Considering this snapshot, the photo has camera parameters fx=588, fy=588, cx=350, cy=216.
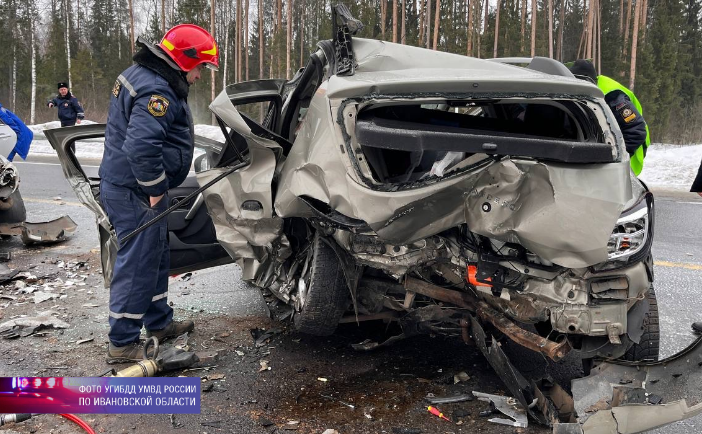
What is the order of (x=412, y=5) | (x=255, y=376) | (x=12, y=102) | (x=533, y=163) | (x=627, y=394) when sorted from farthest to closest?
(x=12, y=102) < (x=412, y=5) < (x=255, y=376) < (x=627, y=394) < (x=533, y=163)

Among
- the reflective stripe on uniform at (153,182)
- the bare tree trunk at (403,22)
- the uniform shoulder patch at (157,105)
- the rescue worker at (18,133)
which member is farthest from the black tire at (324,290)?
the bare tree trunk at (403,22)

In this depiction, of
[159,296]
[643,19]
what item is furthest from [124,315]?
[643,19]

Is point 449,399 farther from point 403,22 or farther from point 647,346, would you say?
point 403,22

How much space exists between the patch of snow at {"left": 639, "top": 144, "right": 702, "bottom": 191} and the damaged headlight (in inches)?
372

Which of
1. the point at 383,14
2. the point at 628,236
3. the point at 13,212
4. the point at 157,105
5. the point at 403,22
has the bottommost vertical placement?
the point at 13,212

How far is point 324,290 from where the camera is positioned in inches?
121

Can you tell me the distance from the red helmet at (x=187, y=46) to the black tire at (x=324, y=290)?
135 centimetres

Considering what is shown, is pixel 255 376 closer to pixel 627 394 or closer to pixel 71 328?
pixel 71 328

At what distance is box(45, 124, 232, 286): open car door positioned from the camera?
3.93 m

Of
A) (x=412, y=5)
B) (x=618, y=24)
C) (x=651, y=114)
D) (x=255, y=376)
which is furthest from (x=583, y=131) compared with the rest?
(x=618, y=24)

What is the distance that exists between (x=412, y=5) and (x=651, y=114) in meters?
12.8

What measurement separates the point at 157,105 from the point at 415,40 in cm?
2649

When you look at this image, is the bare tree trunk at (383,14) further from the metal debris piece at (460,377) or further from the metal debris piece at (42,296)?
the metal debris piece at (460,377)

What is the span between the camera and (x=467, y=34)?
27.0 metres
